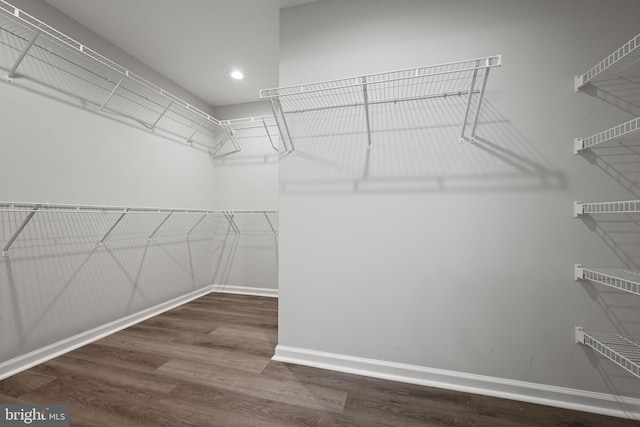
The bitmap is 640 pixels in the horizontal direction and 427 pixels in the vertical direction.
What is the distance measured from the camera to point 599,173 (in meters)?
1.32

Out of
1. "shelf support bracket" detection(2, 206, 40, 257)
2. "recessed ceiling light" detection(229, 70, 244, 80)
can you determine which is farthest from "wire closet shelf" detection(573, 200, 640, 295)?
"shelf support bracket" detection(2, 206, 40, 257)

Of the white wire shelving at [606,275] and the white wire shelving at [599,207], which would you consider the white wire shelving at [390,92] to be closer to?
the white wire shelving at [599,207]

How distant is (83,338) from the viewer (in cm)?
196

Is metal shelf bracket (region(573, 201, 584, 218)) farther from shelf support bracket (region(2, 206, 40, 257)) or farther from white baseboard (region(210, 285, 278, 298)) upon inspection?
shelf support bracket (region(2, 206, 40, 257))

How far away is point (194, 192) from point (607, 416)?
367 cm

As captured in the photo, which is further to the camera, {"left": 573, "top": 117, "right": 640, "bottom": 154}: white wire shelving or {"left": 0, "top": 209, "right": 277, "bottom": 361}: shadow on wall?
{"left": 0, "top": 209, "right": 277, "bottom": 361}: shadow on wall

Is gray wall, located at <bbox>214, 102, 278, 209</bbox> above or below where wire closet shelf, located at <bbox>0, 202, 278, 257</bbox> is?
above

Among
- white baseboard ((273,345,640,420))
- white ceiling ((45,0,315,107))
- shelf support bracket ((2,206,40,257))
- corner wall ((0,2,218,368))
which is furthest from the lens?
white ceiling ((45,0,315,107))

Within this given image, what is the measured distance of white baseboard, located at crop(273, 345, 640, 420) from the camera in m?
1.29

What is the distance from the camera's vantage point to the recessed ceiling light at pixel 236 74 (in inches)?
105

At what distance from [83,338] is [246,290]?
162cm

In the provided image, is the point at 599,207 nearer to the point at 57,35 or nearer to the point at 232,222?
the point at 232,222

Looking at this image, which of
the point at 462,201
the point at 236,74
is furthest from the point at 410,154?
the point at 236,74

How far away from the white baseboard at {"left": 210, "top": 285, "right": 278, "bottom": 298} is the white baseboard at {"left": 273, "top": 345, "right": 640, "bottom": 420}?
5.01ft
